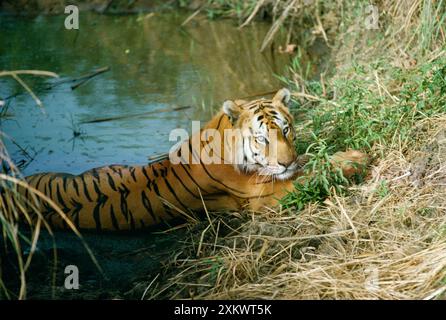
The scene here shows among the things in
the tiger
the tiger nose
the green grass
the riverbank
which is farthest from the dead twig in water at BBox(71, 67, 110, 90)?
the tiger nose

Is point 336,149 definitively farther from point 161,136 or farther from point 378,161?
point 161,136

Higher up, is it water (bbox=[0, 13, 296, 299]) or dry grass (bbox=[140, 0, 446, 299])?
water (bbox=[0, 13, 296, 299])

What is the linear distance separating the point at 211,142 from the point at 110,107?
2329 mm

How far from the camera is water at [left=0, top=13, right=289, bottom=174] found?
638 centimetres

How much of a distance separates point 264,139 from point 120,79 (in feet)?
11.1

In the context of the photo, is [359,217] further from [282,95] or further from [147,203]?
[147,203]

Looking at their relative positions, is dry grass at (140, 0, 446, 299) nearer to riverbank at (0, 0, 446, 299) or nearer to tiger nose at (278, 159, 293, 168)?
riverbank at (0, 0, 446, 299)

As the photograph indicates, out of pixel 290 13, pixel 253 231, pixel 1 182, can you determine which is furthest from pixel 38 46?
pixel 1 182

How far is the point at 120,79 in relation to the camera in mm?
7949

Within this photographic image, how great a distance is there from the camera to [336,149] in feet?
18.3

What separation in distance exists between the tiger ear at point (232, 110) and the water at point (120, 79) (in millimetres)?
1292

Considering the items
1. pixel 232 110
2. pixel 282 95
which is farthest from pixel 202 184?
pixel 282 95

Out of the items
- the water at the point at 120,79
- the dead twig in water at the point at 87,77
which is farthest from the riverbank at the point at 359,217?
the dead twig in water at the point at 87,77

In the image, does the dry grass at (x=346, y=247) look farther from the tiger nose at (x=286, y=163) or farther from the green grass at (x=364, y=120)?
the tiger nose at (x=286, y=163)
